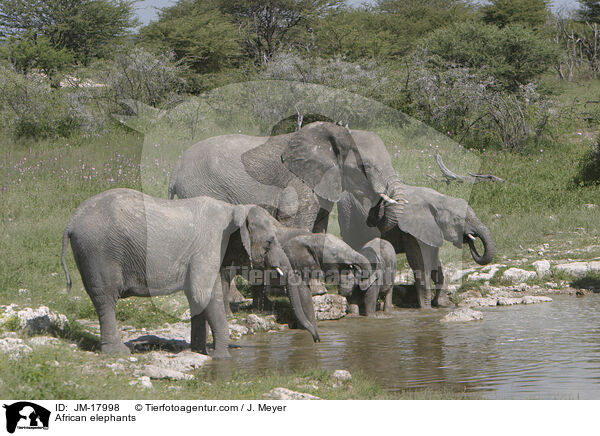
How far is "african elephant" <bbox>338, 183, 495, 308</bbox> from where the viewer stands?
1091 centimetres

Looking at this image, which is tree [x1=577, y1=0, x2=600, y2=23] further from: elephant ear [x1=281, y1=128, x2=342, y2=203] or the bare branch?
elephant ear [x1=281, y1=128, x2=342, y2=203]

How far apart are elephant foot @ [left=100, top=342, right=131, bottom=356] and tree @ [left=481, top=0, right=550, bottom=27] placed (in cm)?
3237

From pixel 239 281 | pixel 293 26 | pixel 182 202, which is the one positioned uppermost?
pixel 293 26

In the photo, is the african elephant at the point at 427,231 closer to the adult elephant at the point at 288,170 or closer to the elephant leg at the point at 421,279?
the elephant leg at the point at 421,279

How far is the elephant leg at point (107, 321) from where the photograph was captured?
754 centimetres

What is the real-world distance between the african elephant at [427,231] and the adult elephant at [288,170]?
1.03 m

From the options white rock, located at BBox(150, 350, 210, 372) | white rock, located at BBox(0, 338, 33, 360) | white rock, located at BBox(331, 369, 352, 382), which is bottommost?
white rock, located at BBox(150, 350, 210, 372)

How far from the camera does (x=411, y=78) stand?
23.5 metres

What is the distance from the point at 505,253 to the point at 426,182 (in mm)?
4609

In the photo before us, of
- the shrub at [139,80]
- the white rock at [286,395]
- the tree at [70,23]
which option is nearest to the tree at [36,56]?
the tree at [70,23]

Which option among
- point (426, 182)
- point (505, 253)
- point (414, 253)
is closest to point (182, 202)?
point (414, 253)

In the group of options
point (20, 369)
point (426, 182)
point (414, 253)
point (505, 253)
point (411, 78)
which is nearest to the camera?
point (20, 369)

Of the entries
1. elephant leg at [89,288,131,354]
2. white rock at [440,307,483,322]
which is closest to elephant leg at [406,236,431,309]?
white rock at [440,307,483,322]

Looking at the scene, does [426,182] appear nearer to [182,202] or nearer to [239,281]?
[239,281]
